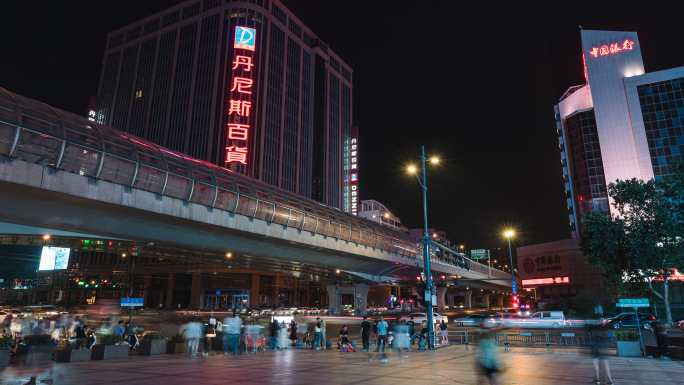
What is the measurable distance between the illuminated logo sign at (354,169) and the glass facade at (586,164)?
62020 mm

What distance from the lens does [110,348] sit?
17.1 metres

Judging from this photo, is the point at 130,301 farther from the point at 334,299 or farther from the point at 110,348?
the point at 334,299

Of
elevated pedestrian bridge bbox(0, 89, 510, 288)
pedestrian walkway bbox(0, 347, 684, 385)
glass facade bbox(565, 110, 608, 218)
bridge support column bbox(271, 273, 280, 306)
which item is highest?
glass facade bbox(565, 110, 608, 218)

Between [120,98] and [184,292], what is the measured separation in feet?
218

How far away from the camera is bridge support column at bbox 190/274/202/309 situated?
8375 centimetres

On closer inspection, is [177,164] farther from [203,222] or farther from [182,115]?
[182,115]

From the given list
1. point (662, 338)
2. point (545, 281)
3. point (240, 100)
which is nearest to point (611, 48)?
point (545, 281)

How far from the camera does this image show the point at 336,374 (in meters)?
13.0

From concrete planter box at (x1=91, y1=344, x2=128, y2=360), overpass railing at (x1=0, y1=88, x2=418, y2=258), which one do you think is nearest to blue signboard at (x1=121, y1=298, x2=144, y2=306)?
concrete planter box at (x1=91, y1=344, x2=128, y2=360)

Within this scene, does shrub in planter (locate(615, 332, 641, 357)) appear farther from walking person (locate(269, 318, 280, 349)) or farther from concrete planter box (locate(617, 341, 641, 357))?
walking person (locate(269, 318, 280, 349))

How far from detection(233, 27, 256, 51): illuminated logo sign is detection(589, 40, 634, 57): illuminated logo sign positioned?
7700 cm

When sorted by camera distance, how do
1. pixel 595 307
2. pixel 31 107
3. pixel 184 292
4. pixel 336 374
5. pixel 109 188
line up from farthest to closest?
1. pixel 184 292
2. pixel 595 307
3. pixel 109 188
4. pixel 31 107
5. pixel 336 374

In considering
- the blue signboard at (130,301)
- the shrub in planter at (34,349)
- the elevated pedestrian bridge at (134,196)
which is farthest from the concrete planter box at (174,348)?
the elevated pedestrian bridge at (134,196)

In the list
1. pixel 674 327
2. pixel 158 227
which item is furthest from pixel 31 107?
pixel 674 327
